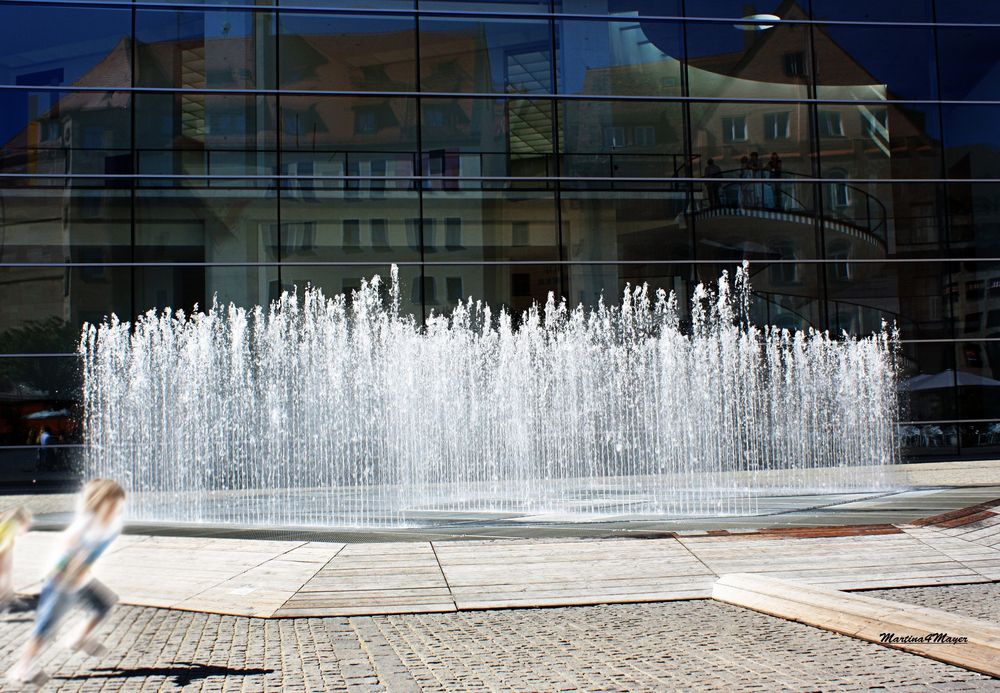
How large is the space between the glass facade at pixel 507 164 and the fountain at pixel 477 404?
17.8 inches

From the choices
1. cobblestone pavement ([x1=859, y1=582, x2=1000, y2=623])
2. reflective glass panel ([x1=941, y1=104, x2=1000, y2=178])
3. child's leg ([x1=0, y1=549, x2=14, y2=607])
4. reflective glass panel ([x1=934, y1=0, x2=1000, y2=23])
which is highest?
reflective glass panel ([x1=934, y1=0, x2=1000, y2=23])

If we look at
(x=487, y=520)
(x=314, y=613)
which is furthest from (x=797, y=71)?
(x=314, y=613)

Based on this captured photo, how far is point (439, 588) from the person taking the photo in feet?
25.8

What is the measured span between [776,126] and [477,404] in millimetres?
7628

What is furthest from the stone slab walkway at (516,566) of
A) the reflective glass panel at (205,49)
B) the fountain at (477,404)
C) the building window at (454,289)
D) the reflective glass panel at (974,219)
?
the reflective glass panel at (205,49)

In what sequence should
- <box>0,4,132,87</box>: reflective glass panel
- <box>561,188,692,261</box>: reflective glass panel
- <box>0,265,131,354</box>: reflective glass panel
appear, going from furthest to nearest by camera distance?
1. <box>561,188,692,261</box>: reflective glass panel
2. <box>0,4,132,87</box>: reflective glass panel
3. <box>0,265,131,354</box>: reflective glass panel

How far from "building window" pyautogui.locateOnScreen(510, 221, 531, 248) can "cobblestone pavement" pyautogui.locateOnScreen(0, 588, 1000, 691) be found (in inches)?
409

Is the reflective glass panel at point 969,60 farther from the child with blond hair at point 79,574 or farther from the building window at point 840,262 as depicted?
the child with blond hair at point 79,574

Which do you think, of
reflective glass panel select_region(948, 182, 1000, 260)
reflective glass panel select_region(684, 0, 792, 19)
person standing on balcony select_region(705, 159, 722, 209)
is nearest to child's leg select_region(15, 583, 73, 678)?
person standing on balcony select_region(705, 159, 722, 209)

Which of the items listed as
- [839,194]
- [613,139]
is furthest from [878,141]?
[613,139]

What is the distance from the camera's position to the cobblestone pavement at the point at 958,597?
7004mm

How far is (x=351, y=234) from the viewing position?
16766mm

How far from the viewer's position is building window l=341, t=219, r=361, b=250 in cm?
1670

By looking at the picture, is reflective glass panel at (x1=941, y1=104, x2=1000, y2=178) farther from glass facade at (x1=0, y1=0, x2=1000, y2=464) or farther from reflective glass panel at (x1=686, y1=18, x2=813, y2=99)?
reflective glass panel at (x1=686, y1=18, x2=813, y2=99)
